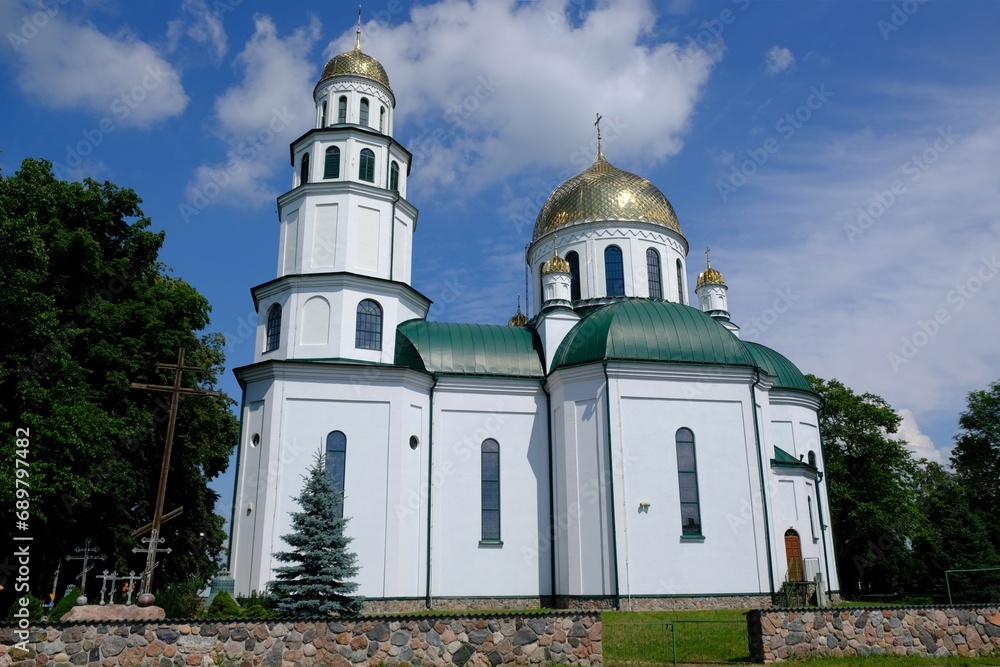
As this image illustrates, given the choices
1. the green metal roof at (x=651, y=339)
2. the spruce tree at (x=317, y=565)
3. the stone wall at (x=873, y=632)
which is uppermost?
the green metal roof at (x=651, y=339)

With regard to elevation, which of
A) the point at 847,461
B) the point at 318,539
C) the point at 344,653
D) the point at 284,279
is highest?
the point at 284,279

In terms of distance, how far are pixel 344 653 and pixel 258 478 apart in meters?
9.69

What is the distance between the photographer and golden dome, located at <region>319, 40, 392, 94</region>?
2361 centimetres

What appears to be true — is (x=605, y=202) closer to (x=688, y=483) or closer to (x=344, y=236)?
(x=344, y=236)

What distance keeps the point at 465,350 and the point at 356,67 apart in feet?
32.0

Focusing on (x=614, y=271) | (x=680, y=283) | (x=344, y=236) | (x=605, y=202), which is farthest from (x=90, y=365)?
(x=680, y=283)

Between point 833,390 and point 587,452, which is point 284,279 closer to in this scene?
→ point 587,452

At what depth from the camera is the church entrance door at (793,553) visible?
22.2 meters

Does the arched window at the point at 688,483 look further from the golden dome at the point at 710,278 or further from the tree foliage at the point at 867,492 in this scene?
the tree foliage at the point at 867,492

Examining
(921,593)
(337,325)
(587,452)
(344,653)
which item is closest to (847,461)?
(921,593)

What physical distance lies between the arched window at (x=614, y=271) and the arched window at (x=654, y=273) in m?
1.03

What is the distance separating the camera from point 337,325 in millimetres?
20594

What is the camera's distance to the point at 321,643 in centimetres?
1030

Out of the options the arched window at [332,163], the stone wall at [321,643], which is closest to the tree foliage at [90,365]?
the arched window at [332,163]
